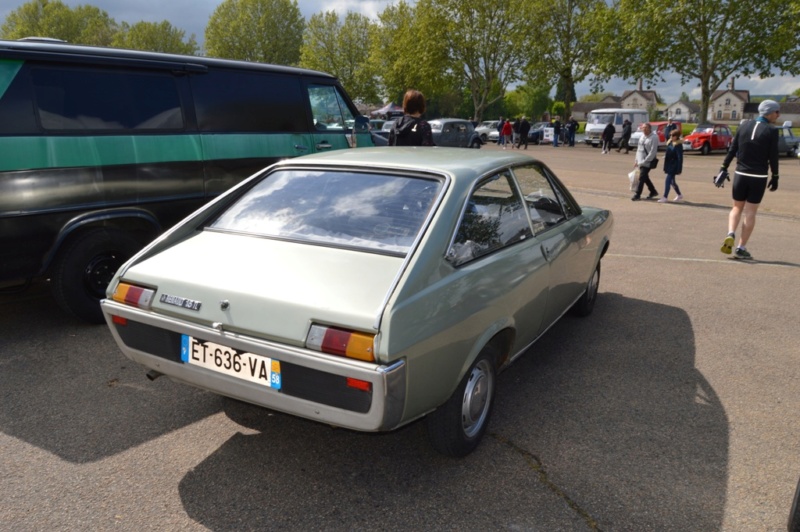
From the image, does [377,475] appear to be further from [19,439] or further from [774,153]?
[774,153]

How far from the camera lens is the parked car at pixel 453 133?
26.5 metres

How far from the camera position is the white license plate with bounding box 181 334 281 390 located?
8.60ft

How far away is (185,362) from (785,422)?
3.37 m

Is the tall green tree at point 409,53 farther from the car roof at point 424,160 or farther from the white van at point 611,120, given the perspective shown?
the car roof at point 424,160

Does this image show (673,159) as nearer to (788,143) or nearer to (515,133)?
(788,143)

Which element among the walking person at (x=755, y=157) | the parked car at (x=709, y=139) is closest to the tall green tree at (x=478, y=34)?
the parked car at (x=709, y=139)

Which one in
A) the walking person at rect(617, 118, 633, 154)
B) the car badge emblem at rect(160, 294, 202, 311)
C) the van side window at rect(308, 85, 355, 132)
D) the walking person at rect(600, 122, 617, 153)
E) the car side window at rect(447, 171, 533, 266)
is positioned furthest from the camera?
the walking person at rect(617, 118, 633, 154)

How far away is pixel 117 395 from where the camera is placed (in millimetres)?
3730

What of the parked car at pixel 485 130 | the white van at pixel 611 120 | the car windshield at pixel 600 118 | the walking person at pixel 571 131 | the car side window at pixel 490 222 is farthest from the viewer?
the parked car at pixel 485 130

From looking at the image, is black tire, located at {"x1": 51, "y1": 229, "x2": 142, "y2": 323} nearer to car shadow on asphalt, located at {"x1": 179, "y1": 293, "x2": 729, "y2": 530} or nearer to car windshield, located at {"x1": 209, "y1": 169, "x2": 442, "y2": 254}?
car windshield, located at {"x1": 209, "y1": 169, "x2": 442, "y2": 254}

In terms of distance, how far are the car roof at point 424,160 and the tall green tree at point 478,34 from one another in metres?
50.2

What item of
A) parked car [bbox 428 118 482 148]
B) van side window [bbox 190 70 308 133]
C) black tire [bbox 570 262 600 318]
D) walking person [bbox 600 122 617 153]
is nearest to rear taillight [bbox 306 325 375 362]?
black tire [bbox 570 262 600 318]

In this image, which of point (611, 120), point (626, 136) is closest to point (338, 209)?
point (626, 136)

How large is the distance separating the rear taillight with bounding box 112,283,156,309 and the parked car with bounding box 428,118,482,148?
2325 cm
